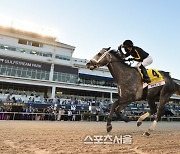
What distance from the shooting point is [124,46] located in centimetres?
625

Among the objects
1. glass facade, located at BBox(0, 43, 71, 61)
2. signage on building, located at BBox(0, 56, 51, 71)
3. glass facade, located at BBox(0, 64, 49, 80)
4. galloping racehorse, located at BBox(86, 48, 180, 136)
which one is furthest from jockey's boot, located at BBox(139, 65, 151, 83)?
glass facade, located at BBox(0, 43, 71, 61)

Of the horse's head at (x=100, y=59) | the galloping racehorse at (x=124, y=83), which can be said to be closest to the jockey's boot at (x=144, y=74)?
the galloping racehorse at (x=124, y=83)

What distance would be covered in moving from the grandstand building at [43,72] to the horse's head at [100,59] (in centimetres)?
3358

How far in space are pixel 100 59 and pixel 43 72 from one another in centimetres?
3793

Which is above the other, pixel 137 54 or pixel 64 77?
pixel 64 77

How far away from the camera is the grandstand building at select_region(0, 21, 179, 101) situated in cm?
3947

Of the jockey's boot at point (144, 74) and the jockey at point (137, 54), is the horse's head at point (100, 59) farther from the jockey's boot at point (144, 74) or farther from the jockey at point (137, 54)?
the jockey's boot at point (144, 74)

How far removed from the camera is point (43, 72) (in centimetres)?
4259

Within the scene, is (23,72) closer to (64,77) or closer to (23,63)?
(23,63)

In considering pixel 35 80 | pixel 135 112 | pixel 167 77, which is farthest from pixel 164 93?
pixel 35 80

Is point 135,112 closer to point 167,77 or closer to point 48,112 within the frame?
point 48,112

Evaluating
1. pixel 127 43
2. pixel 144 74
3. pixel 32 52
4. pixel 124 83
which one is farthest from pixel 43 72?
pixel 124 83

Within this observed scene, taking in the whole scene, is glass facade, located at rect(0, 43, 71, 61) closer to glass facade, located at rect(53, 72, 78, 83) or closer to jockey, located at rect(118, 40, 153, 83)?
glass facade, located at rect(53, 72, 78, 83)

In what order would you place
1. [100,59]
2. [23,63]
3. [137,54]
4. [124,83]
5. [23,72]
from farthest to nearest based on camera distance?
[23,63] → [23,72] → [137,54] → [100,59] → [124,83]
